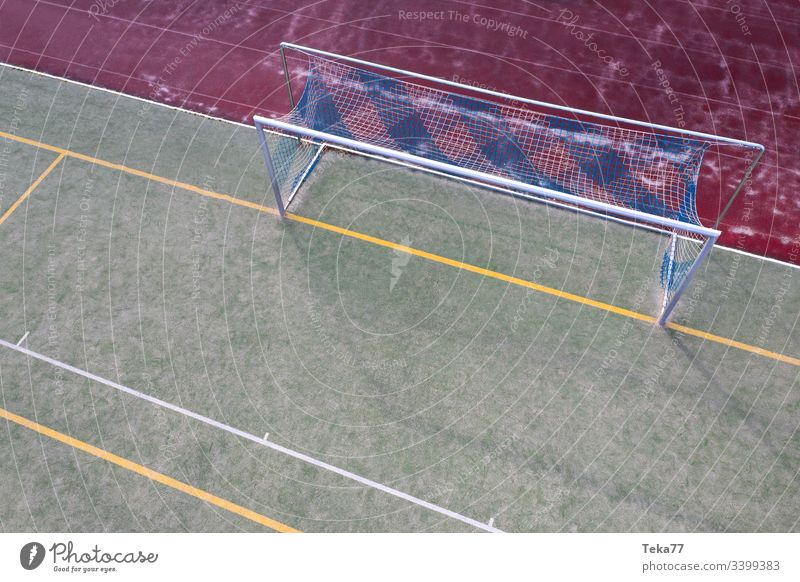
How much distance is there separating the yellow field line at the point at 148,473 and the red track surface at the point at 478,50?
7930 mm

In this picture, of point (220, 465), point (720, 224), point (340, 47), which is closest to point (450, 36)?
point (340, 47)

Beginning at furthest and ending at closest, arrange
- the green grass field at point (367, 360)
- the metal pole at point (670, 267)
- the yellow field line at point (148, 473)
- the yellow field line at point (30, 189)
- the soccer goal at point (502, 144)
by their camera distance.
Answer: the yellow field line at point (30, 189) → the soccer goal at point (502, 144) → the metal pole at point (670, 267) → the green grass field at point (367, 360) → the yellow field line at point (148, 473)

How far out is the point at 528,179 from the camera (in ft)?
45.8

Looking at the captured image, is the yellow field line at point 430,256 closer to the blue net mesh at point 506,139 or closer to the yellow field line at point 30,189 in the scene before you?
the yellow field line at point 30,189

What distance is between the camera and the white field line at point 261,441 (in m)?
10.8

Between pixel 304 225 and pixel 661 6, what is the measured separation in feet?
36.9

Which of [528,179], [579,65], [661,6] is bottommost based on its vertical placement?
[528,179]

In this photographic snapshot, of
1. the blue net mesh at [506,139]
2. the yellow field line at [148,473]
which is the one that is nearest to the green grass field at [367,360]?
the yellow field line at [148,473]

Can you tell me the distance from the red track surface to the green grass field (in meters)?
2.54

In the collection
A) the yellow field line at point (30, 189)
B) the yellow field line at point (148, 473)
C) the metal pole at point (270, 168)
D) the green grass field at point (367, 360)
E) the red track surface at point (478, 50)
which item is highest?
the red track surface at point (478, 50)

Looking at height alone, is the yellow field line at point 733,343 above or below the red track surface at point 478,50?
below

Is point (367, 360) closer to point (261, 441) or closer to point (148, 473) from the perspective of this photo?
point (261, 441)

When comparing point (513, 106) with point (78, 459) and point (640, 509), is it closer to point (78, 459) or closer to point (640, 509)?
point (640, 509)

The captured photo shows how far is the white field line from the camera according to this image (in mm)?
10766
